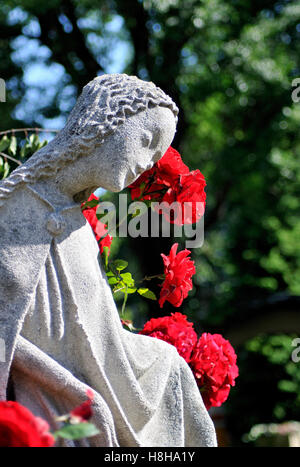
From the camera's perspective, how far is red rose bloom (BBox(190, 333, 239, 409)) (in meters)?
2.56

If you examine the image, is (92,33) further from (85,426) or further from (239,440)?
(85,426)

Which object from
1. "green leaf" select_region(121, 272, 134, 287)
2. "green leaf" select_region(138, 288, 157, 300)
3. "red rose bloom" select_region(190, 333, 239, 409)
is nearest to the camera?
"red rose bloom" select_region(190, 333, 239, 409)

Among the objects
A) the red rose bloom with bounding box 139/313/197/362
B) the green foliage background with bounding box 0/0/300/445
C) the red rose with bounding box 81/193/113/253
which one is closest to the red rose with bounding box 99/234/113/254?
the red rose with bounding box 81/193/113/253

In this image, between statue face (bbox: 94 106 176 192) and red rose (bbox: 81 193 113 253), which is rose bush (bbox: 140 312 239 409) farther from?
statue face (bbox: 94 106 176 192)

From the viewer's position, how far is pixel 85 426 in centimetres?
145

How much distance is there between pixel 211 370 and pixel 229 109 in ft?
39.8

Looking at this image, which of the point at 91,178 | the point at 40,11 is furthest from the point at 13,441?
the point at 40,11

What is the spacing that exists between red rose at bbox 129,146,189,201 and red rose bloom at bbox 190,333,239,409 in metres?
0.63

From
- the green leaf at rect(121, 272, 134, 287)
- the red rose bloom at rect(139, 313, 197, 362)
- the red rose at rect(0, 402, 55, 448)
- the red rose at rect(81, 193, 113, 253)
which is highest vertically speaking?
the red rose at rect(81, 193, 113, 253)

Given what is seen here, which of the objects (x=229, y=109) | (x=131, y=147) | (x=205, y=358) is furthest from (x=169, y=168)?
(x=229, y=109)

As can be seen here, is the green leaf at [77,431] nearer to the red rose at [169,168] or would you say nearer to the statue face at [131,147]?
the statue face at [131,147]

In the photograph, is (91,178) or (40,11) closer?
(91,178)

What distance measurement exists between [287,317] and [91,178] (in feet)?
35.7
